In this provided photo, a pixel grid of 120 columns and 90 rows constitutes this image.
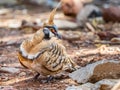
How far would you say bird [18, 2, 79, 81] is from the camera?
399 centimetres

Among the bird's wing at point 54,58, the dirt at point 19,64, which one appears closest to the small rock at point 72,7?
the dirt at point 19,64

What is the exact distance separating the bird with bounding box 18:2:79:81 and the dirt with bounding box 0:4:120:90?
14 centimetres

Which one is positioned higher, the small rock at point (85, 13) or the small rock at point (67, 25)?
the small rock at point (85, 13)

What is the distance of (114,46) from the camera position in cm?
570

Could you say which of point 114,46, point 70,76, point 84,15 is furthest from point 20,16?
point 70,76

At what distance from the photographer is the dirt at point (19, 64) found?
4.10 meters

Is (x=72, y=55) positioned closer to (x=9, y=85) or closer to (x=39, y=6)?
(x=9, y=85)

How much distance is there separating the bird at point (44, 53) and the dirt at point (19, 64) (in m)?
0.14

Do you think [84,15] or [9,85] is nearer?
[9,85]

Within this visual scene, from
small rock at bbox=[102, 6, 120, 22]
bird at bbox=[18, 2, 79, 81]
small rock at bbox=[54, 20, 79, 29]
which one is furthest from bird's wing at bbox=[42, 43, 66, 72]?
small rock at bbox=[102, 6, 120, 22]

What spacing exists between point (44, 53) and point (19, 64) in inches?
40.2

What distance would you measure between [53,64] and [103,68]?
16.7 inches

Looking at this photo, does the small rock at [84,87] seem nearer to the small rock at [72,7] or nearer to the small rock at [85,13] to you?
the small rock at [85,13]

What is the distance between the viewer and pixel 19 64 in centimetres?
499
